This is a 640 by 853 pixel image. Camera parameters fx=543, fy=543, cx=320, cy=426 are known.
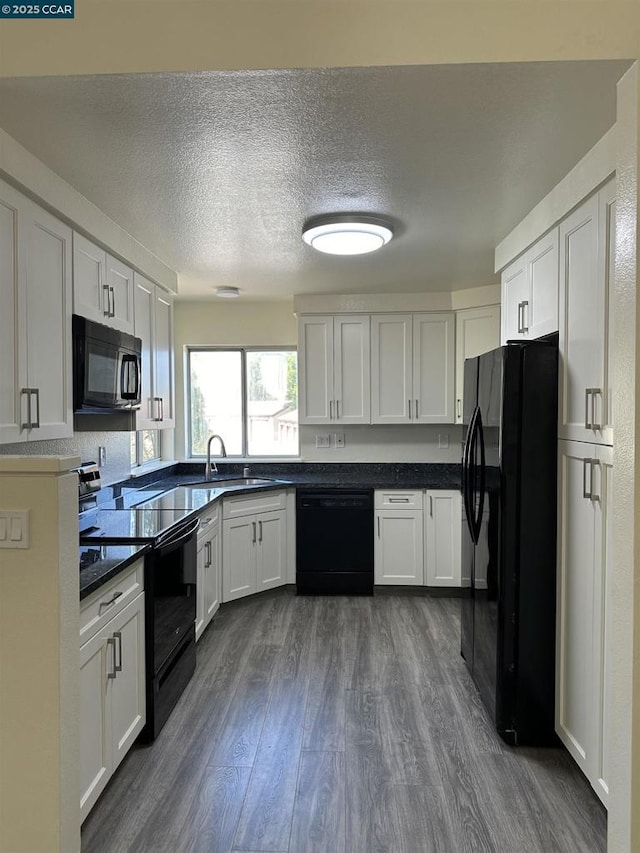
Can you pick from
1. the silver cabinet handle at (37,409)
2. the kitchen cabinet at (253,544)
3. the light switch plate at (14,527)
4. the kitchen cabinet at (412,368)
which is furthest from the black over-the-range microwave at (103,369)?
the kitchen cabinet at (412,368)

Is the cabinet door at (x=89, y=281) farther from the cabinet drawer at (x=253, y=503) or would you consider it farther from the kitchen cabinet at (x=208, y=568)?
the cabinet drawer at (x=253, y=503)

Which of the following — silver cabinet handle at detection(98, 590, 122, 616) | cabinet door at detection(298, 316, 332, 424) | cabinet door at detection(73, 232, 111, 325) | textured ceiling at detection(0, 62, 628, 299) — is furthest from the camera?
cabinet door at detection(298, 316, 332, 424)

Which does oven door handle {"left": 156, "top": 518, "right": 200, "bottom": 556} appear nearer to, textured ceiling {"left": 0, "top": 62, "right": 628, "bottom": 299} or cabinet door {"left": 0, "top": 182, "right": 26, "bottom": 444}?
cabinet door {"left": 0, "top": 182, "right": 26, "bottom": 444}

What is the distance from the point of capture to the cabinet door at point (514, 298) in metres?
2.80

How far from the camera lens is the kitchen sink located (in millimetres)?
4246

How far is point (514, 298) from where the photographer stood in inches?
116

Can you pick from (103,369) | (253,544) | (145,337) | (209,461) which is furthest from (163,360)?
(253,544)

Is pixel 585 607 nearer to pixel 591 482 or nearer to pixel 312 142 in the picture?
pixel 591 482

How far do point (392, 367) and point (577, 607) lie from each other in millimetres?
2785

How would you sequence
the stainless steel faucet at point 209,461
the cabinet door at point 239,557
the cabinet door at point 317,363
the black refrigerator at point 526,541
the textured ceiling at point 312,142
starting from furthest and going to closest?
the cabinet door at point 317,363
the stainless steel faucet at point 209,461
the cabinet door at point 239,557
the black refrigerator at point 526,541
the textured ceiling at point 312,142

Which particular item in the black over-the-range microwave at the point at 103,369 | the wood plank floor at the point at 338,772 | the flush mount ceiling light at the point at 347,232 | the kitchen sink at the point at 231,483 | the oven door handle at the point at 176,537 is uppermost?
the flush mount ceiling light at the point at 347,232

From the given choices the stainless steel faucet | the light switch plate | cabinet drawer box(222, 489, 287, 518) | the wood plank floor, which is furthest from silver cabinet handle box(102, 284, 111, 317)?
the wood plank floor

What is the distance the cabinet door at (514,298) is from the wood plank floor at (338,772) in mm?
1910

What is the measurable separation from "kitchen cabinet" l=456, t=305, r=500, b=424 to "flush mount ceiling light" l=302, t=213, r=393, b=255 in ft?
5.73
